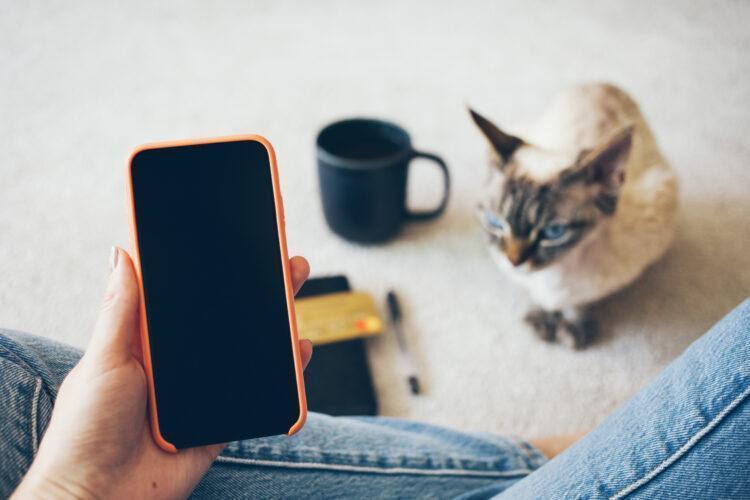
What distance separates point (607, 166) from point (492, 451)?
0.39 meters

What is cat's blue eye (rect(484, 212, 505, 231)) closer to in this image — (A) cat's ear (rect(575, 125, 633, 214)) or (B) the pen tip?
(A) cat's ear (rect(575, 125, 633, 214))

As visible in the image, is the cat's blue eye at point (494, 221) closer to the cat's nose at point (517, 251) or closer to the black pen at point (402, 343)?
the cat's nose at point (517, 251)

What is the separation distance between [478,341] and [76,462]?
650 millimetres

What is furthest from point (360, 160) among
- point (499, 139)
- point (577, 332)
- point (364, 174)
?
point (577, 332)

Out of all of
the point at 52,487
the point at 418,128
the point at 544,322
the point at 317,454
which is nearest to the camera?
the point at 52,487

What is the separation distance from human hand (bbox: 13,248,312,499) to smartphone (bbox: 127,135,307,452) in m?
0.01

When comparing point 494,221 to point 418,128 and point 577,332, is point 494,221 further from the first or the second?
point 418,128

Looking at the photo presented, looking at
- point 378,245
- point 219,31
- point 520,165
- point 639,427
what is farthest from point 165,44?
point 639,427

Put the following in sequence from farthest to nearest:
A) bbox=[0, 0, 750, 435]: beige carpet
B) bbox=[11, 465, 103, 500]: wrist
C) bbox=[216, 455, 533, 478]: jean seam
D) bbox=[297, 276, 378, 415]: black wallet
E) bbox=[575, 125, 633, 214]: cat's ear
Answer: bbox=[0, 0, 750, 435]: beige carpet < bbox=[297, 276, 378, 415]: black wallet < bbox=[575, 125, 633, 214]: cat's ear < bbox=[216, 455, 533, 478]: jean seam < bbox=[11, 465, 103, 500]: wrist

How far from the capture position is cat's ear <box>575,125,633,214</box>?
2.13ft

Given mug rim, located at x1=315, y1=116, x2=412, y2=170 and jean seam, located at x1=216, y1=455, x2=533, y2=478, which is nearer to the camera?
jean seam, located at x1=216, y1=455, x2=533, y2=478

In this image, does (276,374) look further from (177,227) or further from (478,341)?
(478,341)

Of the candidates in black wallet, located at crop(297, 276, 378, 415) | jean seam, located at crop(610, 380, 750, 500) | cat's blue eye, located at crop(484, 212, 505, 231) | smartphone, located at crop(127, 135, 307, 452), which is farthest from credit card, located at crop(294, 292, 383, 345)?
jean seam, located at crop(610, 380, 750, 500)

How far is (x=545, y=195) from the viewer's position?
71 centimetres
